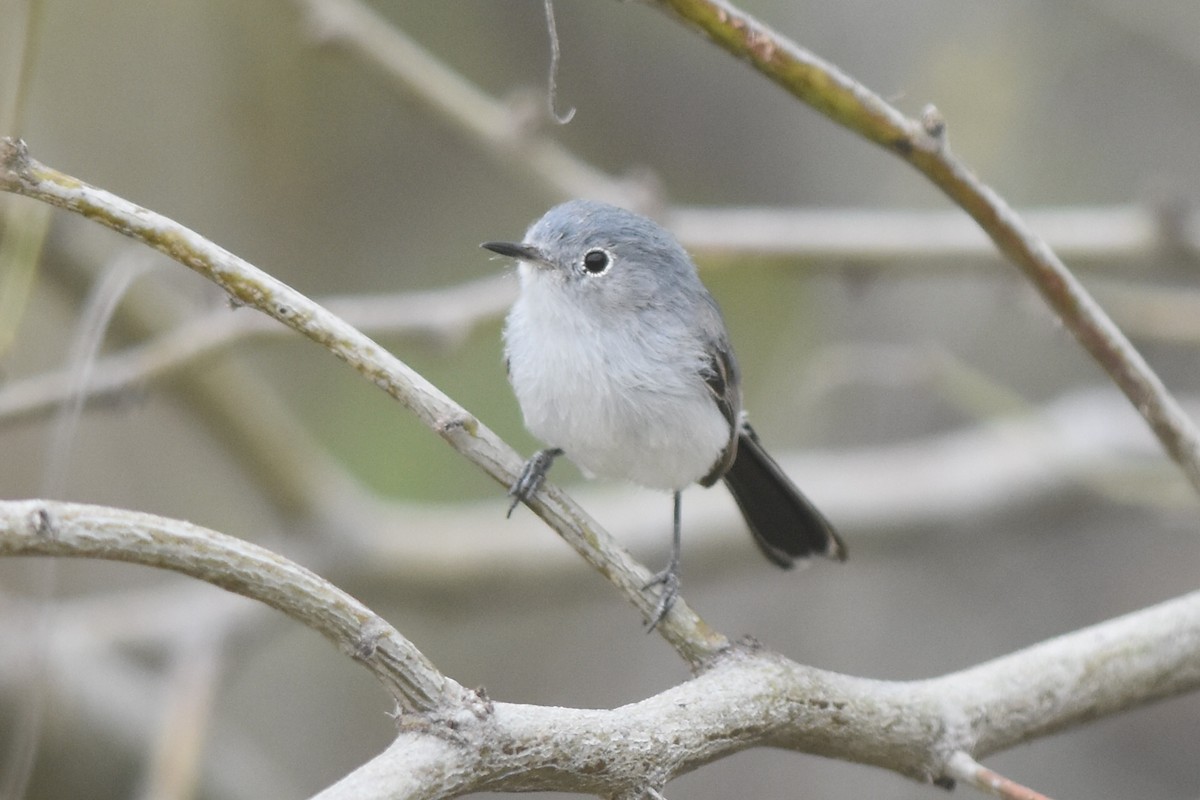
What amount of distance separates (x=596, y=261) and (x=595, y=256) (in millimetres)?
12

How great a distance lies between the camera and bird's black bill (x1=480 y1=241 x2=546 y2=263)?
2.54 meters

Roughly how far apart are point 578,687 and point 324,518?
2480 millimetres

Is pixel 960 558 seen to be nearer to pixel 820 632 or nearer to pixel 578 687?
pixel 820 632

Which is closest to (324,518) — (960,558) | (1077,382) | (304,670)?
(304,670)

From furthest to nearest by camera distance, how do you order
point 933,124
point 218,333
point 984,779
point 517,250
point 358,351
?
point 218,333, point 517,250, point 933,124, point 984,779, point 358,351

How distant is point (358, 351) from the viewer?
164 centimetres

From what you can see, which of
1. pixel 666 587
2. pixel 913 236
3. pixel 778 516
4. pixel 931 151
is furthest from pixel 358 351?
pixel 913 236

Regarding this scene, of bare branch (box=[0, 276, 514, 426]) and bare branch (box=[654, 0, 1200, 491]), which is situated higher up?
bare branch (box=[0, 276, 514, 426])

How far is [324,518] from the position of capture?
440 cm

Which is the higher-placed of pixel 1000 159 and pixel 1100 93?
pixel 1100 93

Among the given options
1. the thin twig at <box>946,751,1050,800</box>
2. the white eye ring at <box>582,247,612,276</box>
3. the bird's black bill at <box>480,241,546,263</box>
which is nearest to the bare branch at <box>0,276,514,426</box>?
the bird's black bill at <box>480,241,546,263</box>

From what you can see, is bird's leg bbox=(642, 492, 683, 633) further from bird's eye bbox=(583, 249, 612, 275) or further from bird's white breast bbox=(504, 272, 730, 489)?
bird's eye bbox=(583, 249, 612, 275)

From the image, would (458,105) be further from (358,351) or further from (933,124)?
(358,351)

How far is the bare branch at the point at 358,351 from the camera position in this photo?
146 cm
